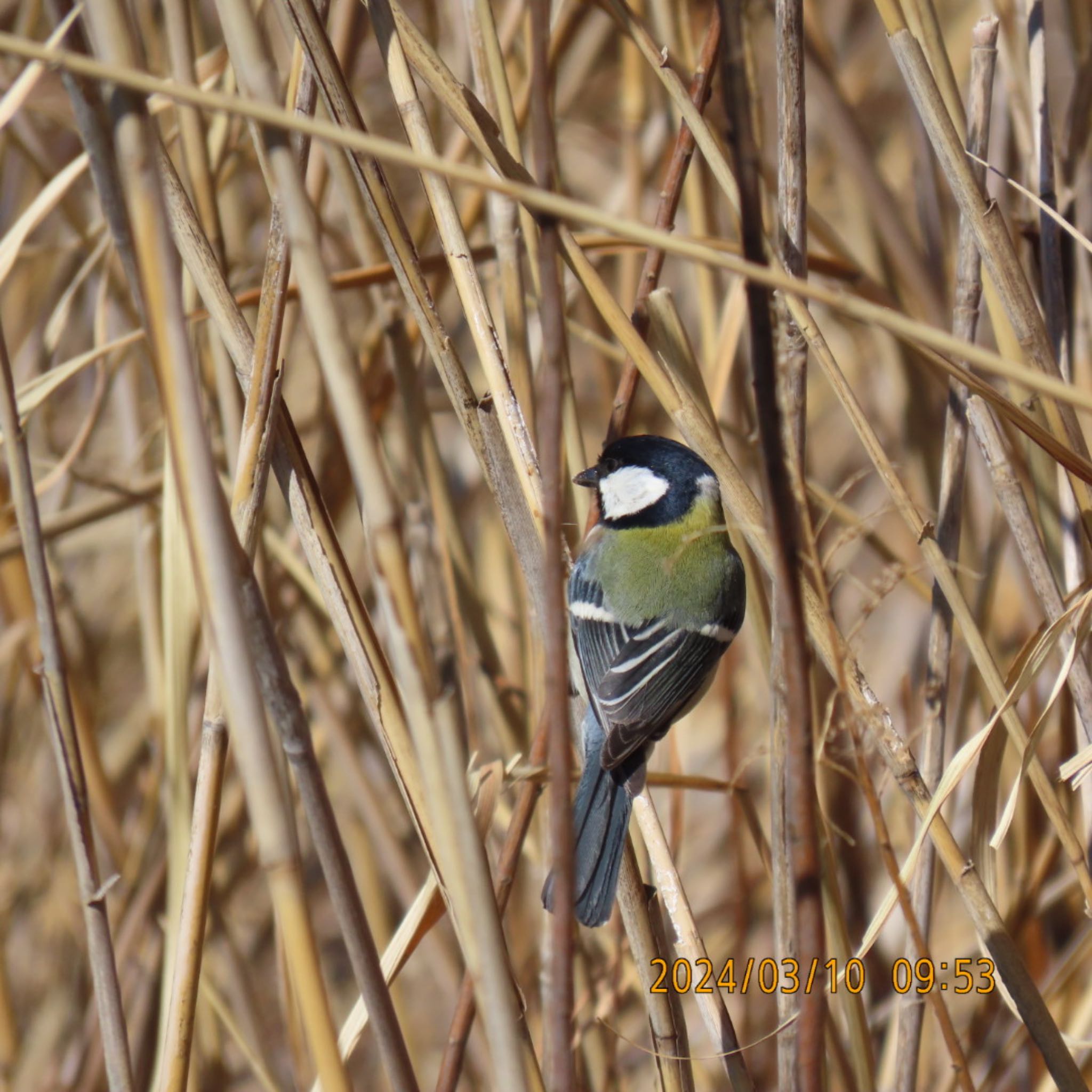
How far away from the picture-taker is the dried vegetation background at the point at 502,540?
0.50 metres

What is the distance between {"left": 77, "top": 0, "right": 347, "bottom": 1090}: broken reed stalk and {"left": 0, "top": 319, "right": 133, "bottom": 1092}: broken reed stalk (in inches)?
8.7

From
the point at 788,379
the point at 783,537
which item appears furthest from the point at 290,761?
the point at 788,379

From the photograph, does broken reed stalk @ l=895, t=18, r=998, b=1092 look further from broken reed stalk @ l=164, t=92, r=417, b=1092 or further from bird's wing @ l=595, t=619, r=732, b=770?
broken reed stalk @ l=164, t=92, r=417, b=1092

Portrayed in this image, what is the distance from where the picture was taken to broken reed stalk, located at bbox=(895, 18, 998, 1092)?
0.89m

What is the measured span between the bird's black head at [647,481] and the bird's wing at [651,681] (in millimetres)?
174

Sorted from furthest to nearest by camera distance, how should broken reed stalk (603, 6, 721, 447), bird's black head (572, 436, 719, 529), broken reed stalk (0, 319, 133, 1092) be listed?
Result: bird's black head (572, 436, 719, 529) → broken reed stalk (603, 6, 721, 447) → broken reed stalk (0, 319, 133, 1092)

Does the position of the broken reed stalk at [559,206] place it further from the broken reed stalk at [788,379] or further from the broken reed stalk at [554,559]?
the broken reed stalk at [788,379]

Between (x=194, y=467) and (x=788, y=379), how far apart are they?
51 cm

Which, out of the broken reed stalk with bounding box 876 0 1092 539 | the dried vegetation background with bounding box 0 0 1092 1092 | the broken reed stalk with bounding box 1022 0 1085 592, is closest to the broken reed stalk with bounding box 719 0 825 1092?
the dried vegetation background with bounding box 0 0 1092 1092

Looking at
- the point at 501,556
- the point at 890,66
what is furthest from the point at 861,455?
the point at 890,66

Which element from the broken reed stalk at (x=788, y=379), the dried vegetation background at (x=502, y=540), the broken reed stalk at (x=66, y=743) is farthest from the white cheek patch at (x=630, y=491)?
the broken reed stalk at (x=66, y=743)

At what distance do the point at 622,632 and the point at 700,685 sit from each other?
108 mm

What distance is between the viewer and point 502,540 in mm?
1575
